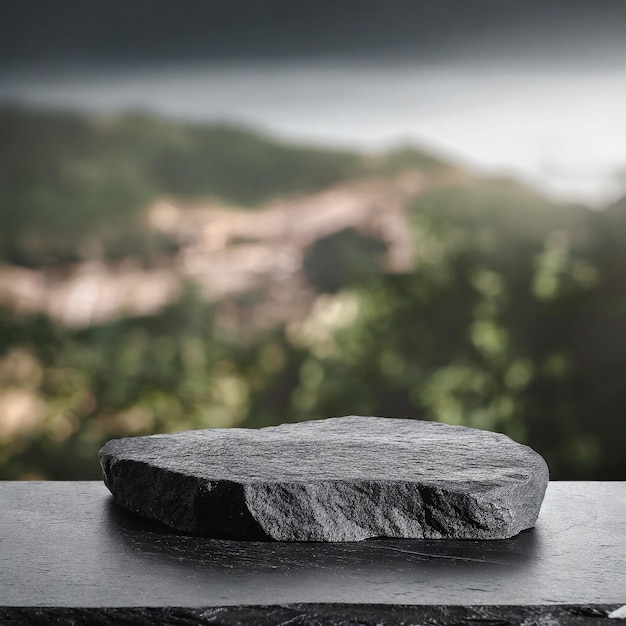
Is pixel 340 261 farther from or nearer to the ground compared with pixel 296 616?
farther from the ground

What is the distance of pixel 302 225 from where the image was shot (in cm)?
350

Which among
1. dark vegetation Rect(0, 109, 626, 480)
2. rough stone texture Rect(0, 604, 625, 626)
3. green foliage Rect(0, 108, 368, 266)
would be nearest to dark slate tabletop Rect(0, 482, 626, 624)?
rough stone texture Rect(0, 604, 625, 626)

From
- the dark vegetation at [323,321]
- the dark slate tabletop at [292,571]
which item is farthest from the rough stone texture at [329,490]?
the dark vegetation at [323,321]

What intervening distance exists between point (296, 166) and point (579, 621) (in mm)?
2610

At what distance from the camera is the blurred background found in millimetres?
3447

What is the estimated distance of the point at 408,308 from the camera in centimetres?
350

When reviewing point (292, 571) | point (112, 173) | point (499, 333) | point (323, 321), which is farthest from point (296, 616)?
point (112, 173)

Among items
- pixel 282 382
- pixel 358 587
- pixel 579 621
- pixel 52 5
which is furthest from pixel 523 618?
pixel 52 5

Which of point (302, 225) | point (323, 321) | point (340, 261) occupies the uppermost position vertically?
point (302, 225)

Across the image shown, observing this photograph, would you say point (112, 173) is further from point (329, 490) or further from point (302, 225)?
point (329, 490)

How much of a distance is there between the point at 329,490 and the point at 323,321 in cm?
220

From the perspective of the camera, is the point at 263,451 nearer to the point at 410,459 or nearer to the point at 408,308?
the point at 410,459

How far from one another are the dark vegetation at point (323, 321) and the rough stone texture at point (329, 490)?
6.45 ft

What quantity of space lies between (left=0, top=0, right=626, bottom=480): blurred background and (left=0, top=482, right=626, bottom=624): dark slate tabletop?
2.01 meters
